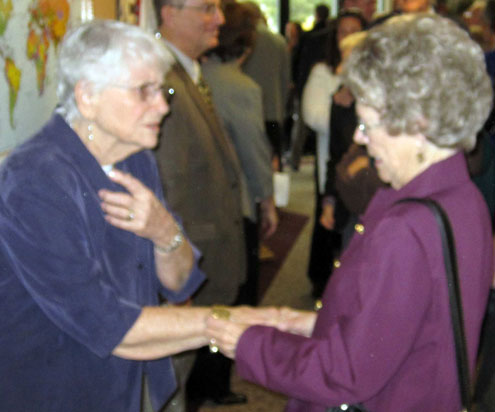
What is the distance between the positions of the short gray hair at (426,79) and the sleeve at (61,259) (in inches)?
27.9

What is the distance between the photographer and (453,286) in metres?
1.45

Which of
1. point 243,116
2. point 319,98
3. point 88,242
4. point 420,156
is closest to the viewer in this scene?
point 420,156

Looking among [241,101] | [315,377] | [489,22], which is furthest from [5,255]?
[489,22]

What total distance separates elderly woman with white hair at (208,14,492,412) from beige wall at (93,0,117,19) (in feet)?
4.89

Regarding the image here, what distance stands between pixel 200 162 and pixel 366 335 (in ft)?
4.85

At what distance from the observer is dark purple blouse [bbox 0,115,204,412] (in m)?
1.59

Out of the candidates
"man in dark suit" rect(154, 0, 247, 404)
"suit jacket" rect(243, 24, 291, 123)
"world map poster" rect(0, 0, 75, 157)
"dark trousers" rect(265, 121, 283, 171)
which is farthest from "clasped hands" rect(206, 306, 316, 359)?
"suit jacket" rect(243, 24, 291, 123)

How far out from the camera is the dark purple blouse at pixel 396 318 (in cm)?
145

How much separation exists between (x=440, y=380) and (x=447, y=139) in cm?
51

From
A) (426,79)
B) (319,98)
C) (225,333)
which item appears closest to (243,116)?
(319,98)

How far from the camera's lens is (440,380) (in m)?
1.51

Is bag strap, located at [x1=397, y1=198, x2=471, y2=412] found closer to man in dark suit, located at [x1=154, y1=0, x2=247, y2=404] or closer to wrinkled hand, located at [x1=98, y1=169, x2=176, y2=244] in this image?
wrinkled hand, located at [x1=98, y1=169, x2=176, y2=244]

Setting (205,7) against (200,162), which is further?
(205,7)

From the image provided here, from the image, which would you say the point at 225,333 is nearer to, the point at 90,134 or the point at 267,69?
the point at 90,134
